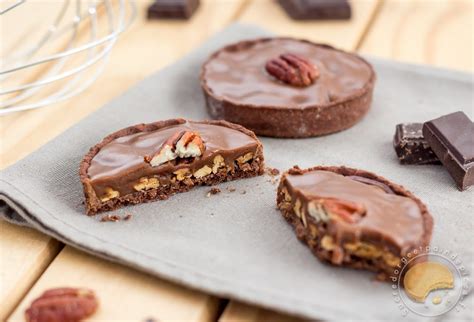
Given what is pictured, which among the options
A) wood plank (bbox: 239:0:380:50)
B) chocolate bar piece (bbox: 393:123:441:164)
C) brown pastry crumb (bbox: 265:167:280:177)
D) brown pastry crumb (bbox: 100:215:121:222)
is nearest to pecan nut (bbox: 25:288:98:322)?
brown pastry crumb (bbox: 100:215:121:222)

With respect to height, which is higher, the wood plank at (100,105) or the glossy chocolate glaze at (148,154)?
the glossy chocolate glaze at (148,154)

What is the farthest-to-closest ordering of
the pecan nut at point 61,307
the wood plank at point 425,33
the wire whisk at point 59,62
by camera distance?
the wood plank at point 425,33 → the wire whisk at point 59,62 → the pecan nut at point 61,307

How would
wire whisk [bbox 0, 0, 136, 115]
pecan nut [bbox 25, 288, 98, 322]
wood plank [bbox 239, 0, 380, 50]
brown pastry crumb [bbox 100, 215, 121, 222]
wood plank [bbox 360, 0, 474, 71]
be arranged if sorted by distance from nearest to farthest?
pecan nut [bbox 25, 288, 98, 322] < brown pastry crumb [bbox 100, 215, 121, 222] < wire whisk [bbox 0, 0, 136, 115] < wood plank [bbox 360, 0, 474, 71] < wood plank [bbox 239, 0, 380, 50]

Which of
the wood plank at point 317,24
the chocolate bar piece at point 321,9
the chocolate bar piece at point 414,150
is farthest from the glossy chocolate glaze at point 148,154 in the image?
the chocolate bar piece at point 321,9

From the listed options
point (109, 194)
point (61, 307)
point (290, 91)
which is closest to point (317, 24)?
point (290, 91)

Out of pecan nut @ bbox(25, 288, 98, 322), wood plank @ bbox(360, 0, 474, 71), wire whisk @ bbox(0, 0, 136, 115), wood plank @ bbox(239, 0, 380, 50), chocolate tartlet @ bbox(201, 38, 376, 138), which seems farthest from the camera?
wood plank @ bbox(239, 0, 380, 50)

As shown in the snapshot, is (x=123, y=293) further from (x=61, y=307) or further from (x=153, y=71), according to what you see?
(x=153, y=71)

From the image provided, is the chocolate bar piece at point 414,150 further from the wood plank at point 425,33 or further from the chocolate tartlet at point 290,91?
the wood plank at point 425,33

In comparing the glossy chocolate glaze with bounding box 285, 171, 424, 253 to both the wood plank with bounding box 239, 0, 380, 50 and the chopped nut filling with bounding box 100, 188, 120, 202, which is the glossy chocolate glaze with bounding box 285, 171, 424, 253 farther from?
the wood plank with bounding box 239, 0, 380, 50
